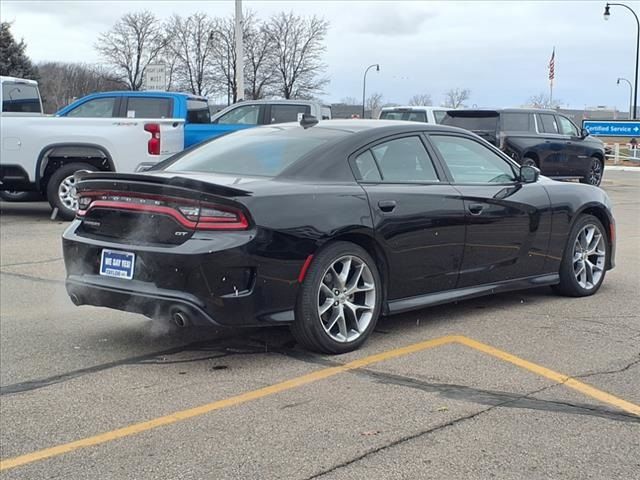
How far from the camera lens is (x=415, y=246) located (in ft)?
18.3

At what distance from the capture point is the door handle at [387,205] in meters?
5.41

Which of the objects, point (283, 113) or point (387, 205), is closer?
point (387, 205)

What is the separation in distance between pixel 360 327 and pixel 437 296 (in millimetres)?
794

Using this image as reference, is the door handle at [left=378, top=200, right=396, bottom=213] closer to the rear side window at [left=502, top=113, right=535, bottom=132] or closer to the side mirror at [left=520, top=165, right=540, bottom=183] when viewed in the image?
the side mirror at [left=520, top=165, right=540, bottom=183]

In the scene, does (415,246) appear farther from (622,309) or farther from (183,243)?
(622,309)

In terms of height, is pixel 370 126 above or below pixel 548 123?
below

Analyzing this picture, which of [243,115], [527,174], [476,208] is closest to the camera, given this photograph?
[476,208]

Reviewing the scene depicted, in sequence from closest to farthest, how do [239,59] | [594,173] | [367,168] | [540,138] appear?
[367,168]
[540,138]
[594,173]
[239,59]

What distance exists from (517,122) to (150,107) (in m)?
9.15

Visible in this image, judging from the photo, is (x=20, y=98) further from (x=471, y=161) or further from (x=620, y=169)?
(x=620, y=169)

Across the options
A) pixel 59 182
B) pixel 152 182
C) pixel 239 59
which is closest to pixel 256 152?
pixel 152 182

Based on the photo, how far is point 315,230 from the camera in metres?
4.98

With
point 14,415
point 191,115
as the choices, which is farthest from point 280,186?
point 191,115

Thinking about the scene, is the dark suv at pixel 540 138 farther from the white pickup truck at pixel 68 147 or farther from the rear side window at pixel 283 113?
the white pickup truck at pixel 68 147
